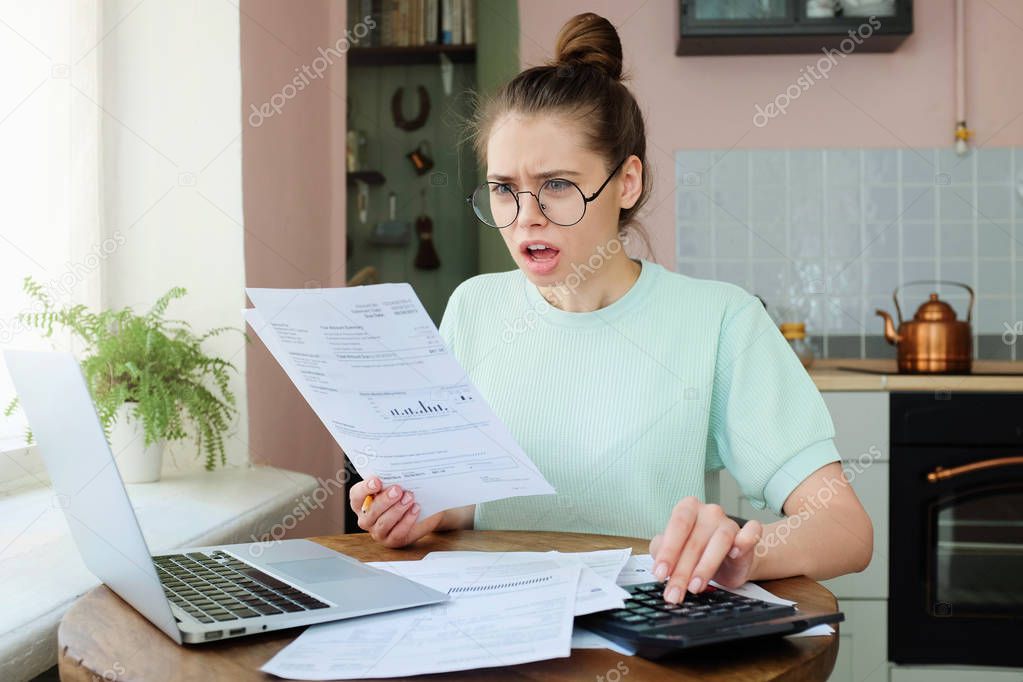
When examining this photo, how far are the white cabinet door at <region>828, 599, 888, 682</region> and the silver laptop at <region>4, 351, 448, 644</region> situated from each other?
80.4 inches

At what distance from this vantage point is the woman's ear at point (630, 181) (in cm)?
151

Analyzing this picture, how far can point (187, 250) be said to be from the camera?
2111 mm

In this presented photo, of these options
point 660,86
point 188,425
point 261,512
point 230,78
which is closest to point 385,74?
point 660,86

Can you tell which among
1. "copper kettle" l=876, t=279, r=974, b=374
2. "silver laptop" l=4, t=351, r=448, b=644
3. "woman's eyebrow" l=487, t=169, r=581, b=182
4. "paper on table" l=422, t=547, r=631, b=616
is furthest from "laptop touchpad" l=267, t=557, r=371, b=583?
"copper kettle" l=876, t=279, r=974, b=374

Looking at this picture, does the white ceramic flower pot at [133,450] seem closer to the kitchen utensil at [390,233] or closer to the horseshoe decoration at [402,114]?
the kitchen utensil at [390,233]


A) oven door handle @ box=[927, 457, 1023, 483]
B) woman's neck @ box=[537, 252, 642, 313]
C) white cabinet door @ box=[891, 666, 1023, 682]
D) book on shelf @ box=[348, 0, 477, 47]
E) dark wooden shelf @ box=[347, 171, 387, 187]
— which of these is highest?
book on shelf @ box=[348, 0, 477, 47]

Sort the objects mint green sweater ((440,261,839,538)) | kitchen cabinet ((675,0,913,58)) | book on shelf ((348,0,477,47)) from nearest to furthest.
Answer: mint green sweater ((440,261,839,538)) < kitchen cabinet ((675,0,913,58)) < book on shelf ((348,0,477,47))

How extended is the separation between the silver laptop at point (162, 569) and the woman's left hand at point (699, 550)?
205 millimetres

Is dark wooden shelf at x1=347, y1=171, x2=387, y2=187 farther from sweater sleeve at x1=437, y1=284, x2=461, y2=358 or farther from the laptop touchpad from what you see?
the laptop touchpad

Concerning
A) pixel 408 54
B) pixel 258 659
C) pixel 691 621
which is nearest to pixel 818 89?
pixel 408 54

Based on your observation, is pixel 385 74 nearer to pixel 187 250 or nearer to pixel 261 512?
pixel 187 250

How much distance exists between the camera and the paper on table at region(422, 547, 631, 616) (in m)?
0.81

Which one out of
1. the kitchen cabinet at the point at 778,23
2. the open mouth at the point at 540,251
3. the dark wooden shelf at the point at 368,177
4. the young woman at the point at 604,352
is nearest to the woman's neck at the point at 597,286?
the young woman at the point at 604,352

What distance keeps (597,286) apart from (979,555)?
1.76 m
